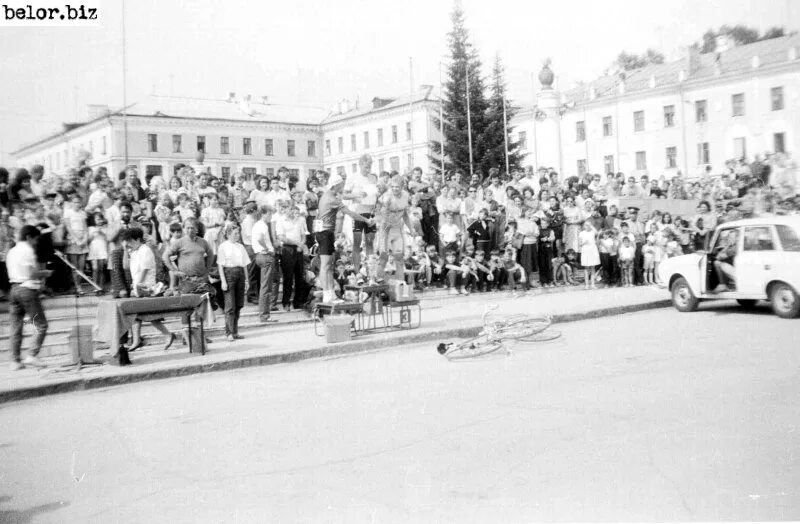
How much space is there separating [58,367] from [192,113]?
6034 cm

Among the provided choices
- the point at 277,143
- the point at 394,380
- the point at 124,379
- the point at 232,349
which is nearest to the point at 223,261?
the point at 232,349

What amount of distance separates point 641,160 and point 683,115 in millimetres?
9036

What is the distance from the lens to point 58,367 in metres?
10.4

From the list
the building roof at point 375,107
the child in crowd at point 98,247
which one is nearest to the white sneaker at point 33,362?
the child in crowd at point 98,247

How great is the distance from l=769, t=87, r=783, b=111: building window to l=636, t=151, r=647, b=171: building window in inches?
612

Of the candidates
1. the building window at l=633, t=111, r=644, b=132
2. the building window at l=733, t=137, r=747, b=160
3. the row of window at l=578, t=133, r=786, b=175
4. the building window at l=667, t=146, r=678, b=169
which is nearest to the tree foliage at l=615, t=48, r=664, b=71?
the building window at l=633, t=111, r=644, b=132

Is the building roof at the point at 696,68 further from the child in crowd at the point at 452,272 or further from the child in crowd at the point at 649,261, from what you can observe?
the child in crowd at the point at 452,272

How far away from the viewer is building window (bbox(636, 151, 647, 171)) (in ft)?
204

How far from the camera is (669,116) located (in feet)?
196

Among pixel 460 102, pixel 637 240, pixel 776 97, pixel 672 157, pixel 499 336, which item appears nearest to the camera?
pixel 499 336

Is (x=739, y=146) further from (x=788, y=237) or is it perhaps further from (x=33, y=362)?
(x=33, y=362)

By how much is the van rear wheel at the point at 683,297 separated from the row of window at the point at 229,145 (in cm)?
5454

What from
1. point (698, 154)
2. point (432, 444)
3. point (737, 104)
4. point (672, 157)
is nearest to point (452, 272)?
point (432, 444)

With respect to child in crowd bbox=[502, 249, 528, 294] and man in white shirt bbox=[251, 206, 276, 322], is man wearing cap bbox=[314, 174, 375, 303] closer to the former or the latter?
man in white shirt bbox=[251, 206, 276, 322]
